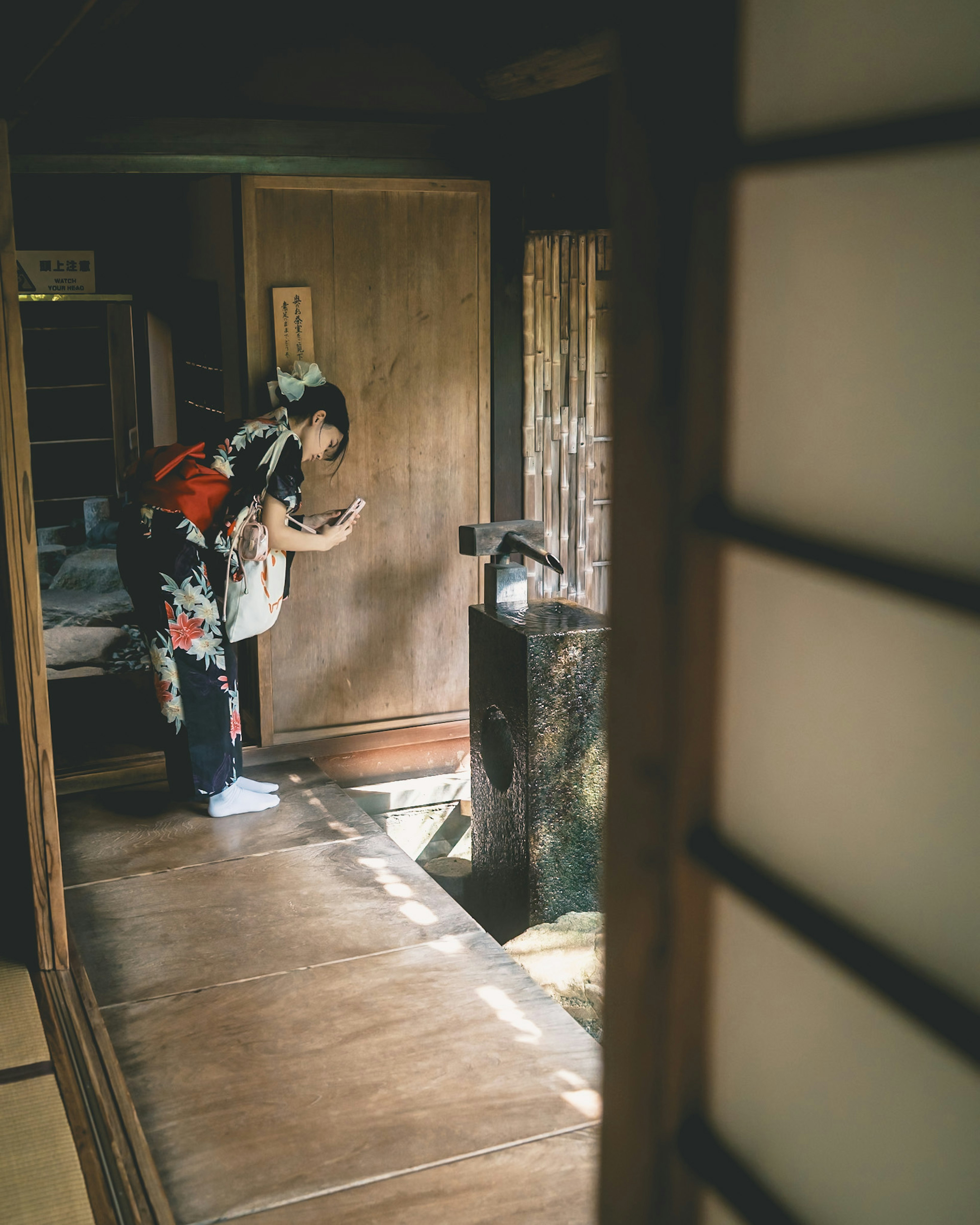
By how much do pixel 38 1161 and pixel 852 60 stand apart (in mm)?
2939

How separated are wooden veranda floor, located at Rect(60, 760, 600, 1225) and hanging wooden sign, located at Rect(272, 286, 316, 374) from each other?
83.3 inches

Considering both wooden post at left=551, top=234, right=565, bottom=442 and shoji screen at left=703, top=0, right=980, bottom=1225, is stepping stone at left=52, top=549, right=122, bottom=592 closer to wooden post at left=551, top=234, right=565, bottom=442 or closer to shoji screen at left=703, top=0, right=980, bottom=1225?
wooden post at left=551, top=234, right=565, bottom=442

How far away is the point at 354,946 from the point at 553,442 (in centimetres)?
295

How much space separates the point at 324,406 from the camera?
5.11 m

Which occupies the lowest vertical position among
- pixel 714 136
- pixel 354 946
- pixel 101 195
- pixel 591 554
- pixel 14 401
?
pixel 354 946

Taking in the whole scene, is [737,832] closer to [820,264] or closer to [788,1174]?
[788,1174]

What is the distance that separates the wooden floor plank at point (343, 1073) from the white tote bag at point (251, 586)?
66.0 inches

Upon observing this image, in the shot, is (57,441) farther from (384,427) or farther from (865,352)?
(865,352)

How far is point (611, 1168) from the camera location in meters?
1.29

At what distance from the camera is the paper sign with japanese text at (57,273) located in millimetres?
9188

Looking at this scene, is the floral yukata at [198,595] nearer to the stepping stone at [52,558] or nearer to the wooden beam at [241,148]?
the wooden beam at [241,148]

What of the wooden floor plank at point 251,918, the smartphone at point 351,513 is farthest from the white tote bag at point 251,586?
the wooden floor plank at point 251,918

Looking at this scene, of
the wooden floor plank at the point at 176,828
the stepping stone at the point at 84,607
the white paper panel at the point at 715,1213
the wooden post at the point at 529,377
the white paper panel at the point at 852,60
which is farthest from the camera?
the stepping stone at the point at 84,607

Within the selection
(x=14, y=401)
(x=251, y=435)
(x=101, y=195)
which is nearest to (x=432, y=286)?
(x=251, y=435)
